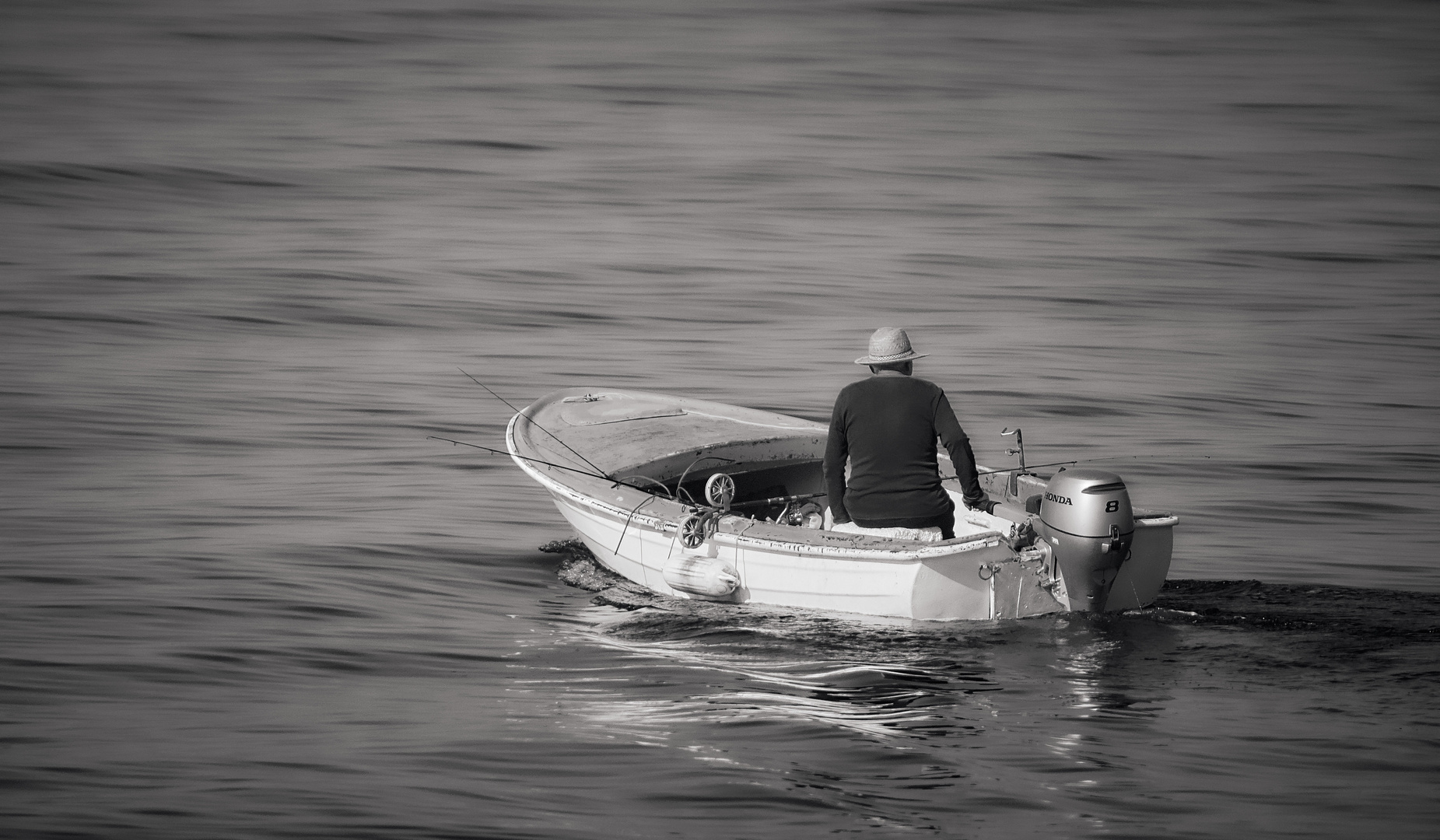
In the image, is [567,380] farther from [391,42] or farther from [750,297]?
[391,42]

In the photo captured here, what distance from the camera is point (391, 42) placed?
129ft

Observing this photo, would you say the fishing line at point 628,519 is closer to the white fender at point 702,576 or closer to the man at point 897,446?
the white fender at point 702,576

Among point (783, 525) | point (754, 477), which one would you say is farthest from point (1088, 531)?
point (754, 477)

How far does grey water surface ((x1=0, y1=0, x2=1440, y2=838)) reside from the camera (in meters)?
5.93

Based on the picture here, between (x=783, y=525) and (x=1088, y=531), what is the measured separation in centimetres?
176

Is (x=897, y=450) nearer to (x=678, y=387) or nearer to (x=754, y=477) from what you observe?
(x=754, y=477)

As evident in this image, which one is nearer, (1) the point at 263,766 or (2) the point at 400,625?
(1) the point at 263,766

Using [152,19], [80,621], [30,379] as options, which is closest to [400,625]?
[80,621]

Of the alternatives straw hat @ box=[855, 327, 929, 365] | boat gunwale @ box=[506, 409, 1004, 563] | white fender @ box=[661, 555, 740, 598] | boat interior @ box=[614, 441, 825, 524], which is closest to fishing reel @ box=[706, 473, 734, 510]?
boat interior @ box=[614, 441, 825, 524]

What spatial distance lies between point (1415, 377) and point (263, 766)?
14104 millimetres

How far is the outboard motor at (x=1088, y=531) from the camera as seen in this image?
6.95 m

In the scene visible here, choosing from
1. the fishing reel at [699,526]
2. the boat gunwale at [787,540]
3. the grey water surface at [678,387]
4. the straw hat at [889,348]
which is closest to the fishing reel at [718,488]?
the boat gunwale at [787,540]

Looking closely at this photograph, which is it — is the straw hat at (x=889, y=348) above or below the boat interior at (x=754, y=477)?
above

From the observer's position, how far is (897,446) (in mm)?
7445
